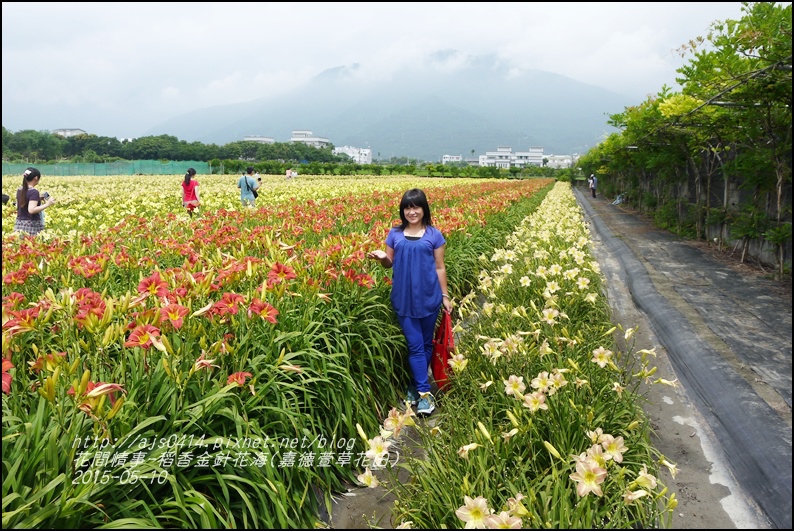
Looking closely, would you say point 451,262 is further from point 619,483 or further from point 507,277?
point 619,483

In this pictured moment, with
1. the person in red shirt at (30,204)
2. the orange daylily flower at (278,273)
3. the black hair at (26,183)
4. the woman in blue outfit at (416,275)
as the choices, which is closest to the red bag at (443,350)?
the woman in blue outfit at (416,275)

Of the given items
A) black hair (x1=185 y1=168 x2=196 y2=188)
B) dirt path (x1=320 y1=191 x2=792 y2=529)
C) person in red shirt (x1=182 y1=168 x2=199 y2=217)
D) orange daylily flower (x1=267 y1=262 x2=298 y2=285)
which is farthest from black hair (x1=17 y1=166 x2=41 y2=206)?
dirt path (x1=320 y1=191 x2=792 y2=529)

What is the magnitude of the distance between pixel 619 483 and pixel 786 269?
5.95 m

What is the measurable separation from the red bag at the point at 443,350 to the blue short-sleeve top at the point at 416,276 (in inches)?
5.5

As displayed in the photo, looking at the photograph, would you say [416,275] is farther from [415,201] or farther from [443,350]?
[443,350]

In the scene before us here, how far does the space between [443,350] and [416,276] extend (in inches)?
23.8

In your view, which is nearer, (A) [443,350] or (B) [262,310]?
(B) [262,310]

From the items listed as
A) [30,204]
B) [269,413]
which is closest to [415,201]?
[269,413]

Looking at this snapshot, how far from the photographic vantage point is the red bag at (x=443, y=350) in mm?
3443

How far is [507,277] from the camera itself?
15.8ft

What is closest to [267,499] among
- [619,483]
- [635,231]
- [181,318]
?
[181,318]

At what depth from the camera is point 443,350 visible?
138 inches

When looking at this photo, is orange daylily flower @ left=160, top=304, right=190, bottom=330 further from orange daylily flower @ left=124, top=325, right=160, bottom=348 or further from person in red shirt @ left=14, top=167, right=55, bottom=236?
Answer: person in red shirt @ left=14, top=167, right=55, bottom=236

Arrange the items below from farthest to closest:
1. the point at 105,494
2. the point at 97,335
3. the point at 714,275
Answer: the point at 714,275 < the point at 97,335 < the point at 105,494
